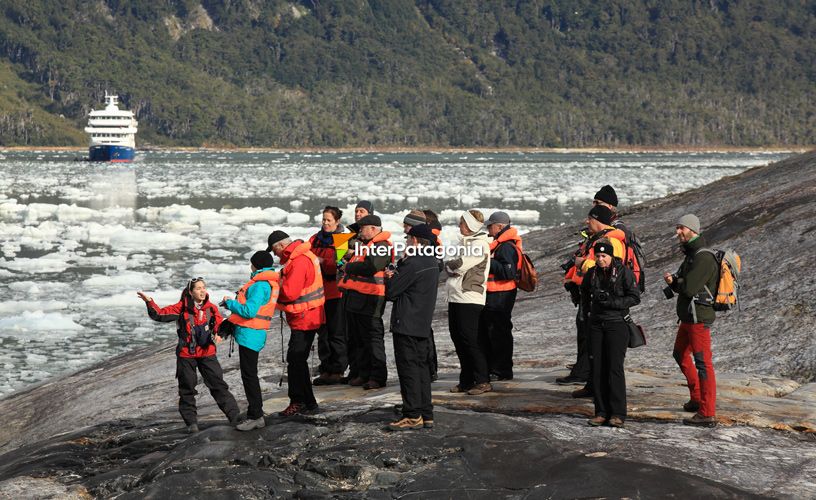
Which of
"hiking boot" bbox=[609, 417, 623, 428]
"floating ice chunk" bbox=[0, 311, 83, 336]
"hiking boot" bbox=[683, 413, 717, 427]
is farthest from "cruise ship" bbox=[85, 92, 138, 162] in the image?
"hiking boot" bbox=[683, 413, 717, 427]

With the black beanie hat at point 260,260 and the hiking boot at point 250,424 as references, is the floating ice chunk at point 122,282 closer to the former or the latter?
the black beanie hat at point 260,260

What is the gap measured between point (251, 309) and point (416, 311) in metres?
1.31

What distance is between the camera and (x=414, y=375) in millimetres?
7711

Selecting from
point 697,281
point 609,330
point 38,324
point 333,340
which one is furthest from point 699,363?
point 38,324

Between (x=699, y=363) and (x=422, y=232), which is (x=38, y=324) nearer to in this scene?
(x=422, y=232)

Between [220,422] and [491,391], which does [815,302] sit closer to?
[491,391]

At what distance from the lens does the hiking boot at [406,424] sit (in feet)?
24.3

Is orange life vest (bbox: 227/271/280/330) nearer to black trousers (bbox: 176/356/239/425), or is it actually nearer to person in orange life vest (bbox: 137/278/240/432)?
person in orange life vest (bbox: 137/278/240/432)

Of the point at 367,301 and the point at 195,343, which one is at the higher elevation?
the point at 367,301

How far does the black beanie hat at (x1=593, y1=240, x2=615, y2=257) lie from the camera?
307 inches

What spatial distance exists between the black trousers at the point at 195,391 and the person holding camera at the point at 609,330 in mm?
2950

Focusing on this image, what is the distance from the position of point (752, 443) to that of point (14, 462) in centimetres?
572

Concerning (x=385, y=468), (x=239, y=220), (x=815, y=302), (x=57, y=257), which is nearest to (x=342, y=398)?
(x=385, y=468)

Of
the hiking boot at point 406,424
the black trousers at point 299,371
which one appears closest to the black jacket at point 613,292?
the hiking boot at point 406,424
